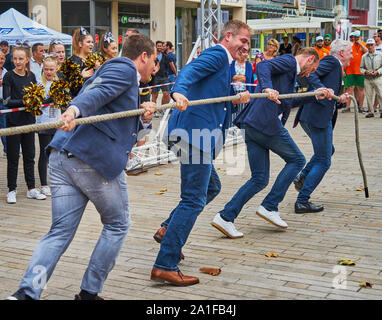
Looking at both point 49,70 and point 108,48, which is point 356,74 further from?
point 108,48

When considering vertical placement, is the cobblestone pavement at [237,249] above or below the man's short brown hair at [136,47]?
below

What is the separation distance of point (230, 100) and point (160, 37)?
25.3 meters

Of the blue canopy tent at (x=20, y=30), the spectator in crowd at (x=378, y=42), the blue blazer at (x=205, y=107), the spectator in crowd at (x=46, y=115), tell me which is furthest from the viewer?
the blue canopy tent at (x=20, y=30)

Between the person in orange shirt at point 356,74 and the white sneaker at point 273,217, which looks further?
the person in orange shirt at point 356,74

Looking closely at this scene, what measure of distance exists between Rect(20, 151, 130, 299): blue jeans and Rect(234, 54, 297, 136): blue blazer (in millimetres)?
2371

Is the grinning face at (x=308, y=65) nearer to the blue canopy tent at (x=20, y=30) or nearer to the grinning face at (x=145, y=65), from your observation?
the grinning face at (x=145, y=65)

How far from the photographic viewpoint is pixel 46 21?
86.0 ft

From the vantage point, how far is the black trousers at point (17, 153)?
7859 mm

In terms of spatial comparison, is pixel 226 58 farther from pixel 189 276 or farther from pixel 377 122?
pixel 377 122

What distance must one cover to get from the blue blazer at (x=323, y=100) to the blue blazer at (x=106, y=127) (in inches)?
132

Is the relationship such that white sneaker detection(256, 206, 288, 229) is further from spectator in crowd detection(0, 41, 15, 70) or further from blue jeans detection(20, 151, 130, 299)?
spectator in crowd detection(0, 41, 15, 70)

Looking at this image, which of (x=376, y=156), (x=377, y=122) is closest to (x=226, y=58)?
(x=376, y=156)

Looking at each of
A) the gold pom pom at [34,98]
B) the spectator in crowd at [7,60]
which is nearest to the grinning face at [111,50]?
the gold pom pom at [34,98]

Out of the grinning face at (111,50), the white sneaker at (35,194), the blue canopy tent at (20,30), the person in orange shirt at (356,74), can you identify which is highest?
the blue canopy tent at (20,30)
